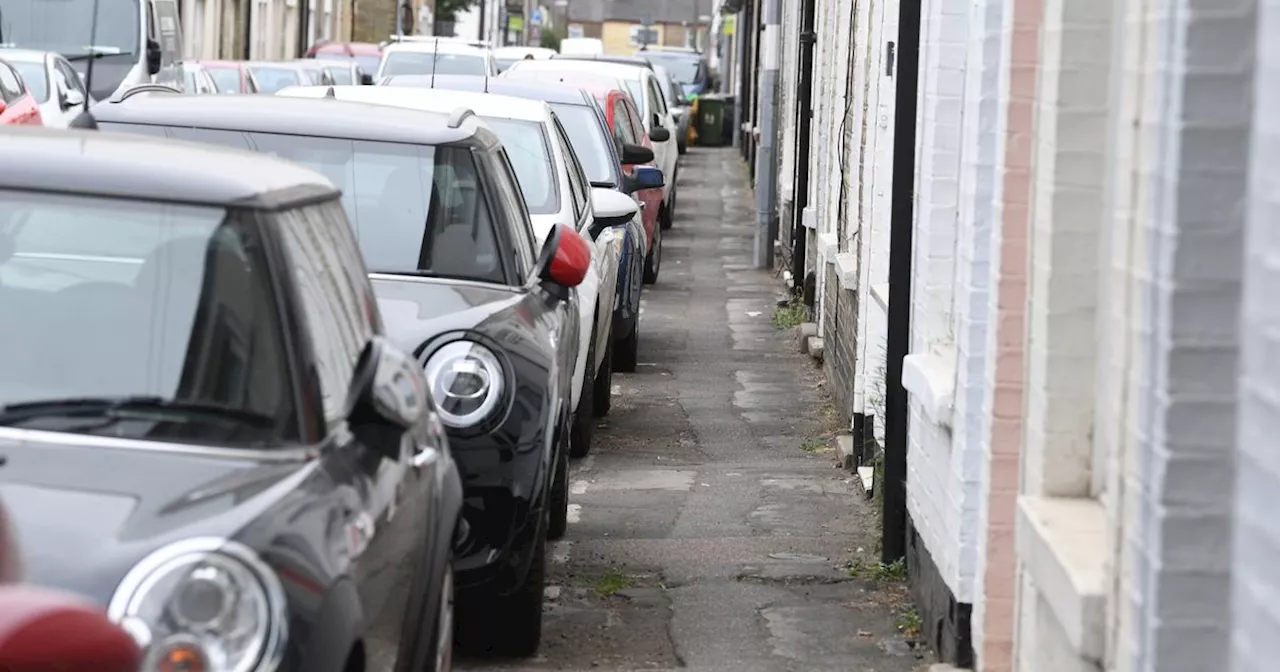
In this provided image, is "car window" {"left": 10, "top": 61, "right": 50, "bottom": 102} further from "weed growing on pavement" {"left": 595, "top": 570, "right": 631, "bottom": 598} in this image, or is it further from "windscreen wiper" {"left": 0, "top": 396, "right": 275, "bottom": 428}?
"windscreen wiper" {"left": 0, "top": 396, "right": 275, "bottom": 428}

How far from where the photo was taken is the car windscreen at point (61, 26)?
24469 mm

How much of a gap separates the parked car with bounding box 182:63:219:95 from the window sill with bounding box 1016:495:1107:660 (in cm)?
2334

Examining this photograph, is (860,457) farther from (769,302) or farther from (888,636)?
(769,302)

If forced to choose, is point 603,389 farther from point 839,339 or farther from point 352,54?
point 352,54

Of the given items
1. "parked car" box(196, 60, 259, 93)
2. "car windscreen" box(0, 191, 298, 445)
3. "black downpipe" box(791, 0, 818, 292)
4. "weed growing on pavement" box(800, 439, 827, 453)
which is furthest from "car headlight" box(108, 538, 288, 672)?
"parked car" box(196, 60, 259, 93)

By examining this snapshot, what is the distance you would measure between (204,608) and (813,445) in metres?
7.79

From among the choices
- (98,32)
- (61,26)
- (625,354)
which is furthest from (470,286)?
(61,26)

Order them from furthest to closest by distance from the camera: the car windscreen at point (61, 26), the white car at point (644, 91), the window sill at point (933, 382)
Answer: the car windscreen at point (61, 26) < the white car at point (644, 91) < the window sill at point (933, 382)

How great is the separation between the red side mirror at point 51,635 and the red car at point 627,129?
1490 cm

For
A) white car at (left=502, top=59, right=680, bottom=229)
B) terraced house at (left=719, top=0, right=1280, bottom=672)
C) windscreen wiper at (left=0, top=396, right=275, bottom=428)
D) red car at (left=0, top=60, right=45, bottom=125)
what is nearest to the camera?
terraced house at (left=719, top=0, right=1280, bottom=672)

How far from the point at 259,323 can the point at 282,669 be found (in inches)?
37.2

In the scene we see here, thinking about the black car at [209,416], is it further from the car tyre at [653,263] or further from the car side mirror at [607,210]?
the car tyre at [653,263]

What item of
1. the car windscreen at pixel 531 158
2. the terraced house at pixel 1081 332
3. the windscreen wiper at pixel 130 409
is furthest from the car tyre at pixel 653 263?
the windscreen wiper at pixel 130 409

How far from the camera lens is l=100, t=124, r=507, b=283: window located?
24.4 feet
